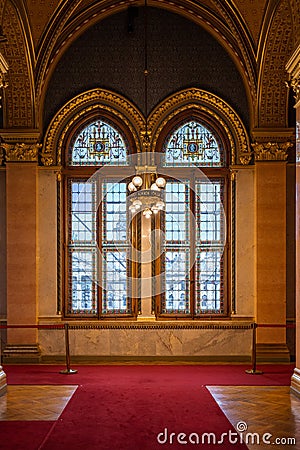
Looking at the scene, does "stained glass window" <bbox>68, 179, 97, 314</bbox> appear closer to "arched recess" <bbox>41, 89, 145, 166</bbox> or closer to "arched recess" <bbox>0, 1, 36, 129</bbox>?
"arched recess" <bbox>41, 89, 145, 166</bbox>

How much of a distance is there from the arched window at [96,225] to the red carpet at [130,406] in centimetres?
167

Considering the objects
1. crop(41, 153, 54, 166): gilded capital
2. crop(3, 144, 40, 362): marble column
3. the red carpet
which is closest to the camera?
the red carpet

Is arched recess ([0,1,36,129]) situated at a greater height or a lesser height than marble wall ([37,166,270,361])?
greater

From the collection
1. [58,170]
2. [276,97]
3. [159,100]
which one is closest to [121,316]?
[58,170]

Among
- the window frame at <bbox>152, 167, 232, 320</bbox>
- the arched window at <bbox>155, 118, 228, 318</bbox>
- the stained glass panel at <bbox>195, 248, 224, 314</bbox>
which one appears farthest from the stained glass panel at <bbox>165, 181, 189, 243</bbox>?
the stained glass panel at <bbox>195, 248, 224, 314</bbox>

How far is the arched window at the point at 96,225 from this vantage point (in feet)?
47.9

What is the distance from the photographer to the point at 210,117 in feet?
48.3

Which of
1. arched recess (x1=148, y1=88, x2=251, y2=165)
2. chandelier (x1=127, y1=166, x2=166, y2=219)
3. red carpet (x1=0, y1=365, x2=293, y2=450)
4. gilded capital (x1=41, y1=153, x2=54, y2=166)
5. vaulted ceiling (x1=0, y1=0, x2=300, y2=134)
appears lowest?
red carpet (x1=0, y1=365, x2=293, y2=450)

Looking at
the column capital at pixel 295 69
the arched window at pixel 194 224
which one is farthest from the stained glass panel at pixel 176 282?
the column capital at pixel 295 69

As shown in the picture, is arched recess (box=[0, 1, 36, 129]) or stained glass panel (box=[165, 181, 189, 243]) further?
stained glass panel (box=[165, 181, 189, 243])

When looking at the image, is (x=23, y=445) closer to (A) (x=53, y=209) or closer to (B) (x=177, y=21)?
(A) (x=53, y=209)

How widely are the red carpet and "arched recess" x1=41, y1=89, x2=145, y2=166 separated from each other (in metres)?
4.62

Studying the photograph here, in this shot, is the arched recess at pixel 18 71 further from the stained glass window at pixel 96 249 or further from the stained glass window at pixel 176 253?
the stained glass window at pixel 176 253

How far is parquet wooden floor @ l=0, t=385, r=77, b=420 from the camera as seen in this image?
30.1 feet
